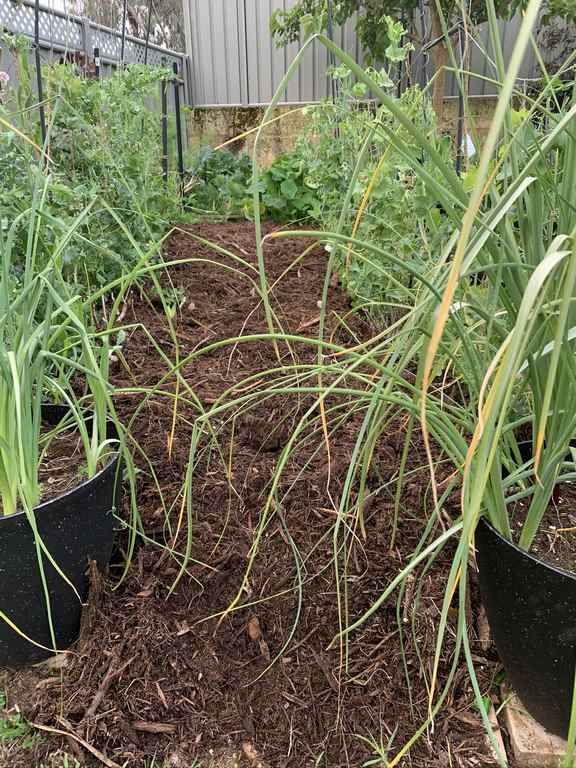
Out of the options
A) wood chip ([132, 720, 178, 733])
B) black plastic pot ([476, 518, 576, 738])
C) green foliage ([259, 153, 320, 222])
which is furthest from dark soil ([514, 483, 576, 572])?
green foliage ([259, 153, 320, 222])

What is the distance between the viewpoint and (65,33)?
3084 millimetres

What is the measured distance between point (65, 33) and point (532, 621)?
363cm

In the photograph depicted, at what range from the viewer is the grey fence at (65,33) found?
10.6 ft

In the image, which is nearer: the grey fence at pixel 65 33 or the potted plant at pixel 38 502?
the potted plant at pixel 38 502

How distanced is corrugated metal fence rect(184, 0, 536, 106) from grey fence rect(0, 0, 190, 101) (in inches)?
33.6

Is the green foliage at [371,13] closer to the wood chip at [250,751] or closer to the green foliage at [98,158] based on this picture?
the green foliage at [98,158]

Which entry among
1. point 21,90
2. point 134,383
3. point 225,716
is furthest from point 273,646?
point 21,90

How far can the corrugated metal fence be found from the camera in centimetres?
555

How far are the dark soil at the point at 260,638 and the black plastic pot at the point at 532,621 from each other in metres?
0.11

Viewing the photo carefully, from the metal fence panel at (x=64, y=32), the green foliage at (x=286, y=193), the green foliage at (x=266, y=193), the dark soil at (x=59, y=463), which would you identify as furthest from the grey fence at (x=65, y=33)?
the dark soil at (x=59, y=463)

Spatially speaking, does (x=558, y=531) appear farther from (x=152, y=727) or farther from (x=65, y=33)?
(x=65, y=33)

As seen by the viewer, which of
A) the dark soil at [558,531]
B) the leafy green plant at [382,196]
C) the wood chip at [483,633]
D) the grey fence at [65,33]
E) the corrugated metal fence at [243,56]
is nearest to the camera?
the dark soil at [558,531]

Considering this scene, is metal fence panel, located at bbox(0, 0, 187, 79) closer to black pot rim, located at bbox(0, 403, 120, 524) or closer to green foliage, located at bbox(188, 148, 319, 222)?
green foliage, located at bbox(188, 148, 319, 222)

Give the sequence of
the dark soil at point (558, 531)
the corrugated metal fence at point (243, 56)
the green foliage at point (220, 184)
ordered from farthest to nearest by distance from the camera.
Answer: the corrugated metal fence at point (243, 56), the green foliage at point (220, 184), the dark soil at point (558, 531)
